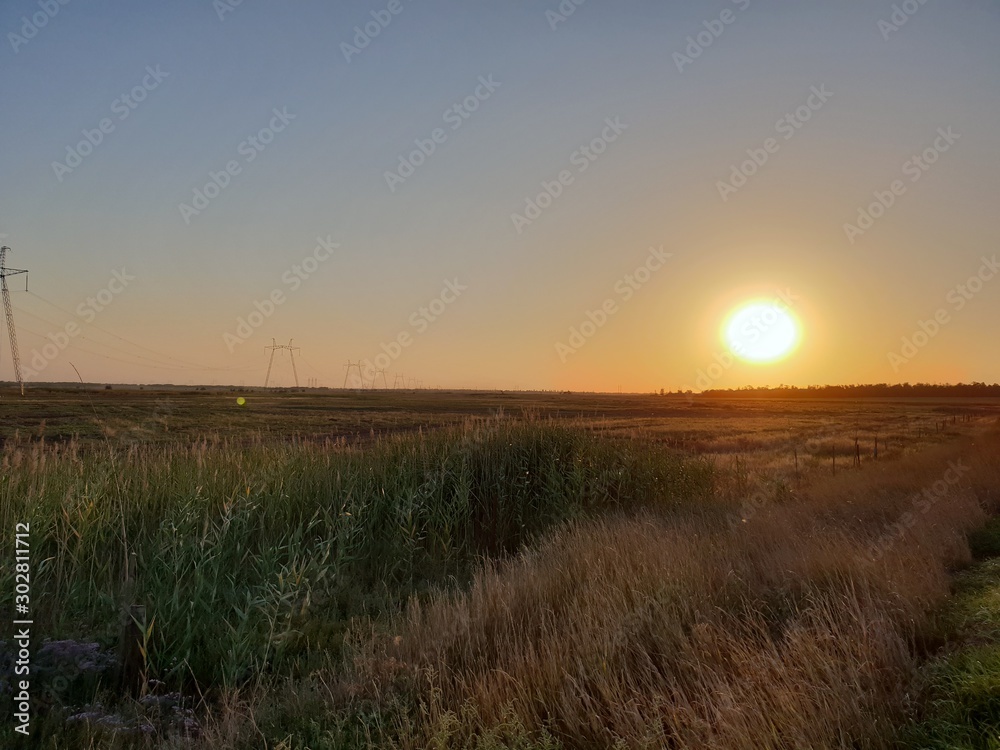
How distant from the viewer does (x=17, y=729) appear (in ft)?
14.7

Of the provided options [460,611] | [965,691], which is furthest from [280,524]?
[965,691]

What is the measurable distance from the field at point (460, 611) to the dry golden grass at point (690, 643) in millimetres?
31

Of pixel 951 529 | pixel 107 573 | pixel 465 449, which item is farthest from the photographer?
pixel 465 449

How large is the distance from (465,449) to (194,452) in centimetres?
504

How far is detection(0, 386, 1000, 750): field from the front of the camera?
162 inches

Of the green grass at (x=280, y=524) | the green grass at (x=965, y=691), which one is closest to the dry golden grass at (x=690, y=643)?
the green grass at (x=965, y=691)

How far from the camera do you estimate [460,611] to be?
5824 millimetres

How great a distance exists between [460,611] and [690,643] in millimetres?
2104

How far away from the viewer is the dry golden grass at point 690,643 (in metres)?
3.87

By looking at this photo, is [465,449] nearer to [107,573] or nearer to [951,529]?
[107,573]

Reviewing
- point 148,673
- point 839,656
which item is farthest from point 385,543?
point 839,656

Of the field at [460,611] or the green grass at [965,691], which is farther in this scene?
the field at [460,611]

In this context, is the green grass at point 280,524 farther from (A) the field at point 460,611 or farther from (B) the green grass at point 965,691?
(B) the green grass at point 965,691

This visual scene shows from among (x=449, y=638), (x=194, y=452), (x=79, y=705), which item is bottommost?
(x=79, y=705)
